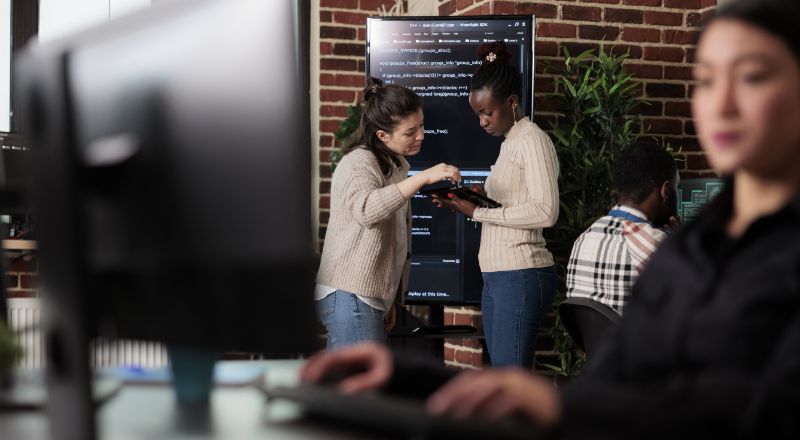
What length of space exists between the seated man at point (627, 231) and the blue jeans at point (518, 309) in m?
0.27

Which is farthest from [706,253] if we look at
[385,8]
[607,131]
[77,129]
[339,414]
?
[385,8]

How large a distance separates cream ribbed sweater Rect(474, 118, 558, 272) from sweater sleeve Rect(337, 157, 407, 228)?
1.89 feet

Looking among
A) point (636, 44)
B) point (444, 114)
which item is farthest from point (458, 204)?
point (636, 44)

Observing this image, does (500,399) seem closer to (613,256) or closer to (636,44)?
(613,256)

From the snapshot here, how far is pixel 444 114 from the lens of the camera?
443cm

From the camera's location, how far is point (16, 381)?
133 cm

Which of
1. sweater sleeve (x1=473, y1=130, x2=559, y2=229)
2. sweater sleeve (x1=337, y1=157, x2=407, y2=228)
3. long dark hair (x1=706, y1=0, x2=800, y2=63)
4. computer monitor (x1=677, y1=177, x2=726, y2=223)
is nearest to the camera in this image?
long dark hair (x1=706, y1=0, x2=800, y2=63)

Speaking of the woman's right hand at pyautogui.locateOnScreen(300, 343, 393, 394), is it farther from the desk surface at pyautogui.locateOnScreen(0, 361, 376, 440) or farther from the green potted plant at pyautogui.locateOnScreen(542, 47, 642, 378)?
the green potted plant at pyautogui.locateOnScreen(542, 47, 642, 378)

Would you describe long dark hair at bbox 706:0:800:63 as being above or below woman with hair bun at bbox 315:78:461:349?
above

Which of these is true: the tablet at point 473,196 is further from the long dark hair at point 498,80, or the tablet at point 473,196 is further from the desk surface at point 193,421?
the desk surface at point 193,421

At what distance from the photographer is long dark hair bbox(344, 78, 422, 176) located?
3.26 metres

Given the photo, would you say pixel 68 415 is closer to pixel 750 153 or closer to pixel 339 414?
pixel 339 414

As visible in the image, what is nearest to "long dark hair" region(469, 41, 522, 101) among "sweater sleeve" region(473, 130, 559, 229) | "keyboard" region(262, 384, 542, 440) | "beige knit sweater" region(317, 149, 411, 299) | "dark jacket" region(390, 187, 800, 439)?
"sweater sleeve" region(473, 130, 559, 229)

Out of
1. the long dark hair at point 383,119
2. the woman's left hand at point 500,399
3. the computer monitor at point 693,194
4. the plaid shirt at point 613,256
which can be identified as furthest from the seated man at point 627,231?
the woman's left hand at point 500,399
